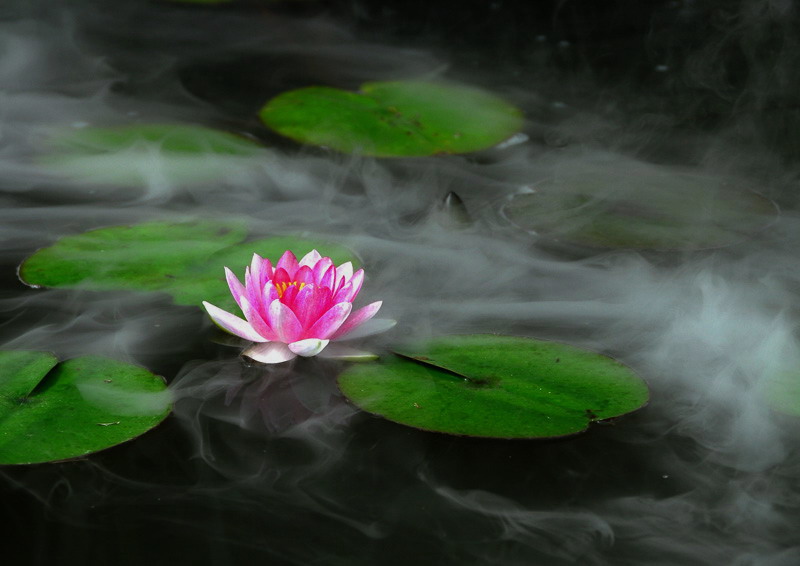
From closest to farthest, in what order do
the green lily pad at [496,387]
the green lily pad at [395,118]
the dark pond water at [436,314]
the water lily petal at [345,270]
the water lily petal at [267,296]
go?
the dark pond water at [436,314], the green lily pad at [496,387], the water lily petal at [267,296], the water lily petal at [345,270], the green lily pad at [395,118]

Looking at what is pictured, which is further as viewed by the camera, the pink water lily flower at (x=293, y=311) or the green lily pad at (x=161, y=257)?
the green lily pad at (x=161, y=257)

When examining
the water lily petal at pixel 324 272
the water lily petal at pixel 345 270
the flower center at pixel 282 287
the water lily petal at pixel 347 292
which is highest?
the water lily petal at pixel 324 272

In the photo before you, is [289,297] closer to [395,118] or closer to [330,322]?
[330,322]

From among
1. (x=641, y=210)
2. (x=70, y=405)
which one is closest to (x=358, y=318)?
(x=70, y=405)

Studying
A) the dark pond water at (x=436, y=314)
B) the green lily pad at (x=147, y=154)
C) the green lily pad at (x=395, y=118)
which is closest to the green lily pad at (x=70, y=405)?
the dark pond water at (x=436, y=314)

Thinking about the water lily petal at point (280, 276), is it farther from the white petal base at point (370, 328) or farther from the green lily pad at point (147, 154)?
the green lily pad at point (147, 154)

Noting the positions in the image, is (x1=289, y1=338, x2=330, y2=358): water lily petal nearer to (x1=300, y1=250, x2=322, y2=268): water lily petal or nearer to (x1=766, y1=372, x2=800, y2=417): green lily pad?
(x1=300, y1=250, x2=322, y2=268): water lily petal

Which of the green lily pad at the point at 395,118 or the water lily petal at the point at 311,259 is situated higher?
the water lily petal at the point at 311,259

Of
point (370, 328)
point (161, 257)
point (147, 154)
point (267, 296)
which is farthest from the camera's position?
point (147, 154)
